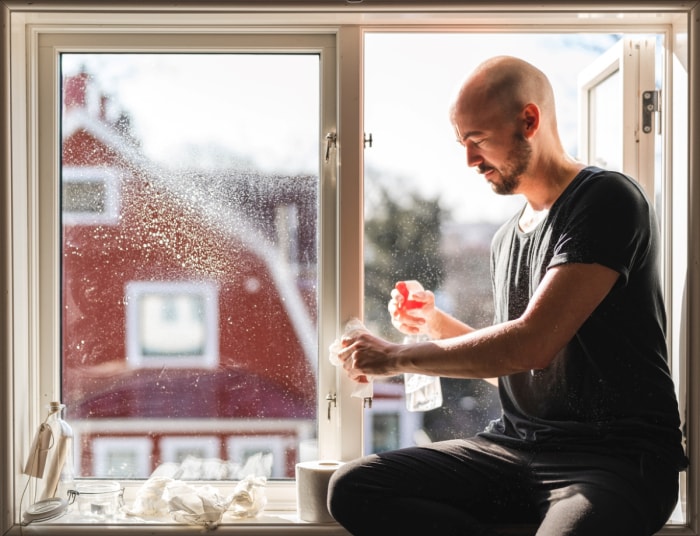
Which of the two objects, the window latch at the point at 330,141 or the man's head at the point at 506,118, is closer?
the man's head at the point at 506,118

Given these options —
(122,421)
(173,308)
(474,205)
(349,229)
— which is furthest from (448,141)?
(122,421)

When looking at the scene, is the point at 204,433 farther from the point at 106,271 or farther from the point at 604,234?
the point at 604,234

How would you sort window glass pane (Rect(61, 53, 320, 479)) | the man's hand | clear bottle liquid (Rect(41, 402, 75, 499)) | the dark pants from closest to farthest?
1. the dark pants
2. the man's hand
3. clear bottle liquid (Rect(41, 402, 75, 499))
4. window glass pane (Rect(61, 53, 320, 479))

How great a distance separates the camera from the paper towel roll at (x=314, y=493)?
1563 millimetres

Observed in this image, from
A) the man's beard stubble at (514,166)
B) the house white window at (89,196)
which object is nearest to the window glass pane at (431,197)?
the man's beard stubble at (514,166)

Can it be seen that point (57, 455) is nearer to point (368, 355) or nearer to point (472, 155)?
point (368, 355)

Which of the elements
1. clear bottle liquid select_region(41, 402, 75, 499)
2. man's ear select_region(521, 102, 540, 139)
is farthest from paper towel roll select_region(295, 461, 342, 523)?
→ man's ear select_region(521, 102, 540, 139)

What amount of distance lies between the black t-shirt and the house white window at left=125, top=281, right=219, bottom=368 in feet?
2.41

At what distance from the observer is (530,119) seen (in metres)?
1.52

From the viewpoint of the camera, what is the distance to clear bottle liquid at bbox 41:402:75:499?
5.31 ft

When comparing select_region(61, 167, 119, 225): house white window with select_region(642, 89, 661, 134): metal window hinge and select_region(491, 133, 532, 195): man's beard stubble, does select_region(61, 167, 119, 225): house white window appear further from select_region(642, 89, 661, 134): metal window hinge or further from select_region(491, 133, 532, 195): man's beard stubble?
select_region(642, 89, 661, 134): metal window hinge

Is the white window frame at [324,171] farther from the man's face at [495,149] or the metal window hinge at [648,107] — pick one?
the man's face at [495,149]

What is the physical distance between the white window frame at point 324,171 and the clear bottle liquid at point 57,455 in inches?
2.3

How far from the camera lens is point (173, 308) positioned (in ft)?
5.65
